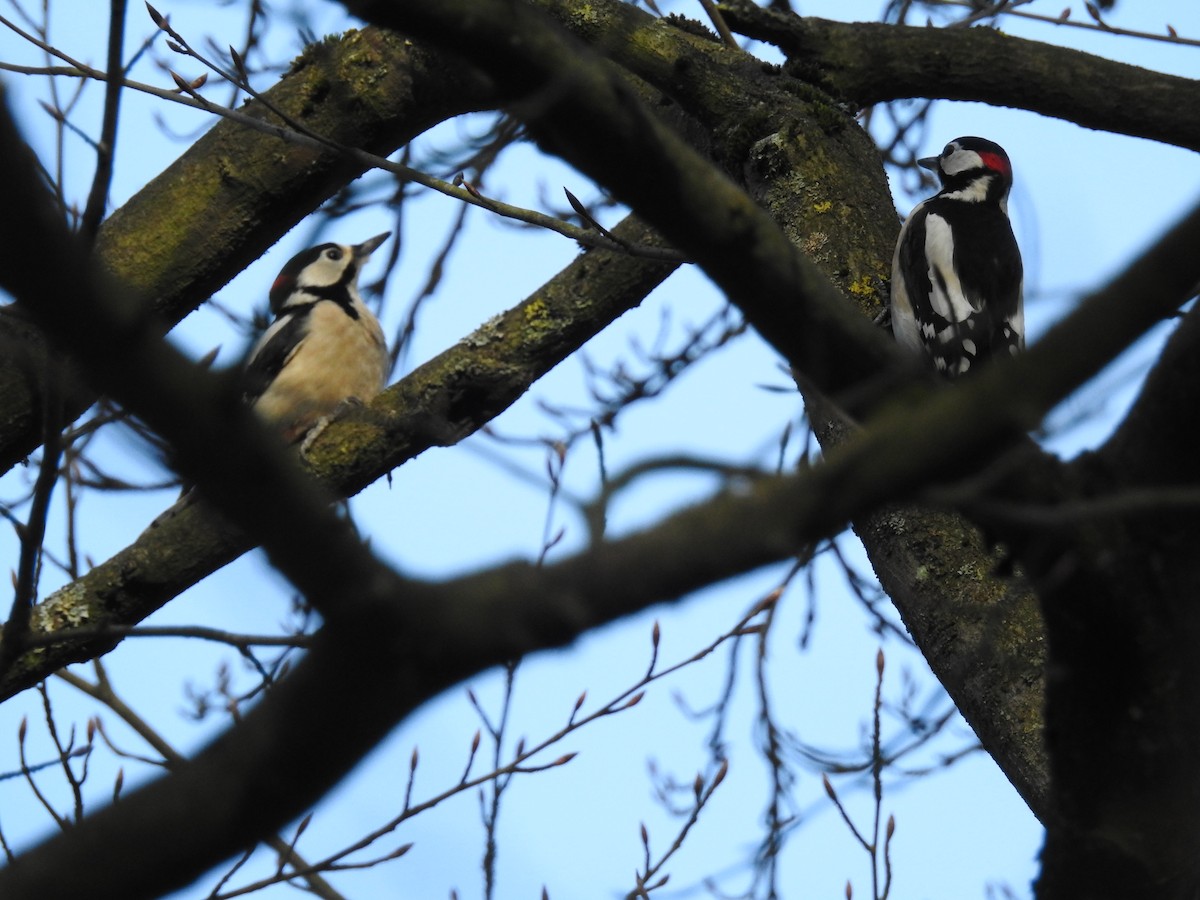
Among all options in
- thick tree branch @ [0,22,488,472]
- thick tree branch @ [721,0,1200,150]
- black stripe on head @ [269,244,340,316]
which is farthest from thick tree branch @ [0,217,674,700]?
black stripe on head @ [269,244,340,316]

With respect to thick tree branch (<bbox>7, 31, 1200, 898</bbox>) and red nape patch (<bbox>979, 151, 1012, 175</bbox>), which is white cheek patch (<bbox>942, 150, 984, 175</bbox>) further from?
thick tree branch (<bbox>7, 31, 1200, 898</bbox>)

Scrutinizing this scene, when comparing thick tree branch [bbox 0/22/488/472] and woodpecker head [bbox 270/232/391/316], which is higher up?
woodpecker head [bbox 270/232/391/316]

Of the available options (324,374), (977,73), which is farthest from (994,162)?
(324,374)

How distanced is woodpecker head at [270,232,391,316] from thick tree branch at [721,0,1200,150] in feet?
10.4

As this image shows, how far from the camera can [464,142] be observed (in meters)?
2.76

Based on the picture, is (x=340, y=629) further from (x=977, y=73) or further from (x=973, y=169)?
(x=973, y=169)

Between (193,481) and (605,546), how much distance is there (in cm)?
36

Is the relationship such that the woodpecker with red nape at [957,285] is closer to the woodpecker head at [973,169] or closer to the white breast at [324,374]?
the woodpecker head at [973,169]

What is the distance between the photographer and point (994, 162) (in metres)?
5.80

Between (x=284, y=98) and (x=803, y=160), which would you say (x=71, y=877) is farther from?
(x=284, y=98)

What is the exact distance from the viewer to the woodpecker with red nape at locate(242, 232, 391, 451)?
5.78 m

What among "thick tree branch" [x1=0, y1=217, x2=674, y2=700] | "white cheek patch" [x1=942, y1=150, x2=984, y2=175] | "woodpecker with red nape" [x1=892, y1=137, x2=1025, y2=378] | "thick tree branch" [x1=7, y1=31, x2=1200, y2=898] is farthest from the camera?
"white cheek patch" [x1=942, y1=150, x2=984, y2=175]

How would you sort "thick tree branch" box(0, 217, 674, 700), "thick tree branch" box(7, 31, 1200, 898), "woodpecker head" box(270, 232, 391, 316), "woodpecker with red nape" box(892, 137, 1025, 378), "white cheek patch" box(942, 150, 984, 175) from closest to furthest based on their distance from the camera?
"thick tree branch" box(7, 31, 1200, 898) → "thick tree branch" box(0, 217, 674, 700) → "woodpecker with red nape" box(892, 137, 1025, 378) → "white cheek patch" box(942, 150, 984, 175) → "woodpecker head" box(270, 232, 391, 316)

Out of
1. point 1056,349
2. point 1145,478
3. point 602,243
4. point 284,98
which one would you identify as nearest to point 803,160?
point 602,243
